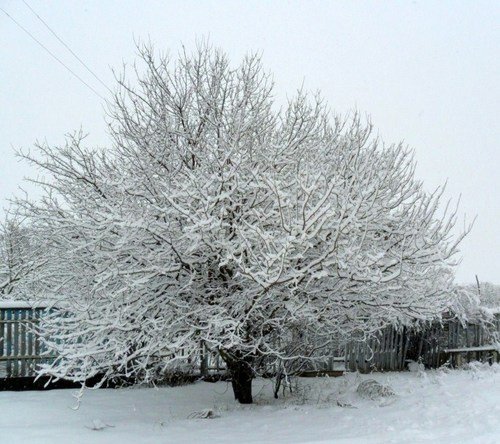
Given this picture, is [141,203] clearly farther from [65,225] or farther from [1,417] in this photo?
[1,417]

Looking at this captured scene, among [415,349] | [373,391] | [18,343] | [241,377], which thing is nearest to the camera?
[241,377]

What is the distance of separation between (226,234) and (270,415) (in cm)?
250

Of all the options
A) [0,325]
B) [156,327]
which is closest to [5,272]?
[0,325]

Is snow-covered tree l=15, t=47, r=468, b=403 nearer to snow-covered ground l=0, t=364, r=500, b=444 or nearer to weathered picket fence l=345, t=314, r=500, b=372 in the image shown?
snow-covered ground l=0, t=364, r=500, b=444

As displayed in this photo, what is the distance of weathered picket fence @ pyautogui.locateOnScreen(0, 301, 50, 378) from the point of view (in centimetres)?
931

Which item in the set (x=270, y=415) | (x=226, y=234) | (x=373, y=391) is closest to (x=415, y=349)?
(x=373, y=391)

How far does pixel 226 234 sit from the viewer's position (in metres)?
6.96

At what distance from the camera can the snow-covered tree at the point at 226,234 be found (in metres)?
6.41

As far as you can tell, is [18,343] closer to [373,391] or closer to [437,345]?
[373,391]

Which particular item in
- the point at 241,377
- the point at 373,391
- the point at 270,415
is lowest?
the point at 270,415

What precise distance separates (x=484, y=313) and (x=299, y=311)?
6.44 meters

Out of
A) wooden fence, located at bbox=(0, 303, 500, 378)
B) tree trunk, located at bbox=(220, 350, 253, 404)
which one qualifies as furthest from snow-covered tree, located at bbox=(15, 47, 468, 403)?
wooden fence, located at bbox=(0, 303, 500, 378)

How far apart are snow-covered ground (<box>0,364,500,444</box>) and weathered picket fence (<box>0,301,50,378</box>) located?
0.53m

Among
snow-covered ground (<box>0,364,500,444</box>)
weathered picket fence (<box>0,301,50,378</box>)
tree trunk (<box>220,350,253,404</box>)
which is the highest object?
weathered picket fence (<box>0,301,50,378</box>)
